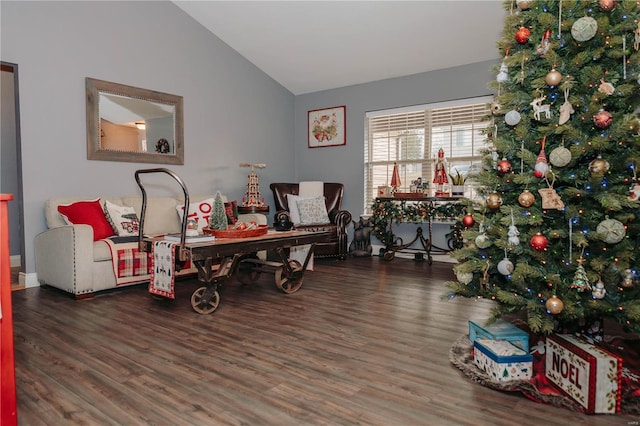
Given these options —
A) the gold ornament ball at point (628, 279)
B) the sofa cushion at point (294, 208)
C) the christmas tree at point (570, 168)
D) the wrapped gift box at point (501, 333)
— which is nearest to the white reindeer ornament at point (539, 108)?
the christmas tree at point (570, 168)

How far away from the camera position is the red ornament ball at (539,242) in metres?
2.01

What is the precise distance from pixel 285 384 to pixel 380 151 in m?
4.81

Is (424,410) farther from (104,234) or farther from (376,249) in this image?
(376,249)

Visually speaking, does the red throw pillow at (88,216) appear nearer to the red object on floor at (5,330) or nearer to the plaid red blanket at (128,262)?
the plaid red blanket at (128,262)

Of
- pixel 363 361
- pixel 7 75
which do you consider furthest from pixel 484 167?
pixel 7 75

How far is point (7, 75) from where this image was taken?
19.0ft

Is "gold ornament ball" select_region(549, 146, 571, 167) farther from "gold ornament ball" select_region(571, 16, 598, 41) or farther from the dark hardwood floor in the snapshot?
the dark hardwood floor

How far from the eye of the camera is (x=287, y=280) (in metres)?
3.79

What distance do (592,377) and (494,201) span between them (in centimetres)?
91

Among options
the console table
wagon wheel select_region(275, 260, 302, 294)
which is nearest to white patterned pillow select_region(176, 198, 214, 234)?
wagon wheel select_region(275, 260, 302, 294)

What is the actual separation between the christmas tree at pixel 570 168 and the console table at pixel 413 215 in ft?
9.84

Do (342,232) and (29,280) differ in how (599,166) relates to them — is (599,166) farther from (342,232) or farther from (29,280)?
(29,280)

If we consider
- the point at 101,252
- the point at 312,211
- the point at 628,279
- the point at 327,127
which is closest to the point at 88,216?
the point at 101,252

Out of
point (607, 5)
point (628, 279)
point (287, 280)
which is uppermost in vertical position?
point (607, 5)
